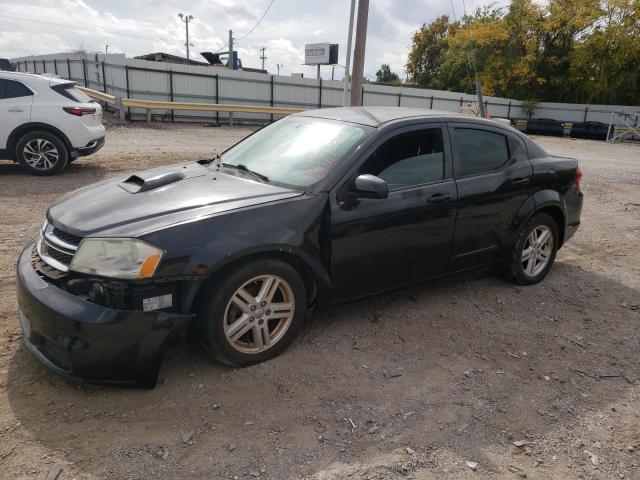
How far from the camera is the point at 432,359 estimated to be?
3389mm

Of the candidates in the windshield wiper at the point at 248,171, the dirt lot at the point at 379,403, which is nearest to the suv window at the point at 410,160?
the windshield wiper at the point at 248,171

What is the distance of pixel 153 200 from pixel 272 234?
2.54 feet

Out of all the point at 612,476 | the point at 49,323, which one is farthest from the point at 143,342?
the point at 612,476

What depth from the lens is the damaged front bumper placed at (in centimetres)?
254

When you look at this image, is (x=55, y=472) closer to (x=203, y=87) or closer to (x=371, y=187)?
(x=371, y=187)

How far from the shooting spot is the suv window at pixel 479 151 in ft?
13.2

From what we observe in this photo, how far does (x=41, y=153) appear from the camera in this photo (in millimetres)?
8344

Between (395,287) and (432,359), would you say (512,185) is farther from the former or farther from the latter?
(432,359)

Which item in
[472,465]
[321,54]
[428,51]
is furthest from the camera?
[428,51]

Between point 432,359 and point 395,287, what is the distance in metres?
0.62

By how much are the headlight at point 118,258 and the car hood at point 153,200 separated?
7cm

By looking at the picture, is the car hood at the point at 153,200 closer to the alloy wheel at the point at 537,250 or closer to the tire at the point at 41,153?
the alloy wheel at the point at 537,250

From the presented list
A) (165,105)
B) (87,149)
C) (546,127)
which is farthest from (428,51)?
(87,149)

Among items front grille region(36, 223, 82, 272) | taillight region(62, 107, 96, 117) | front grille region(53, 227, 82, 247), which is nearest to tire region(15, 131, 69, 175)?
taillight region(62, 107, 96, 117)
